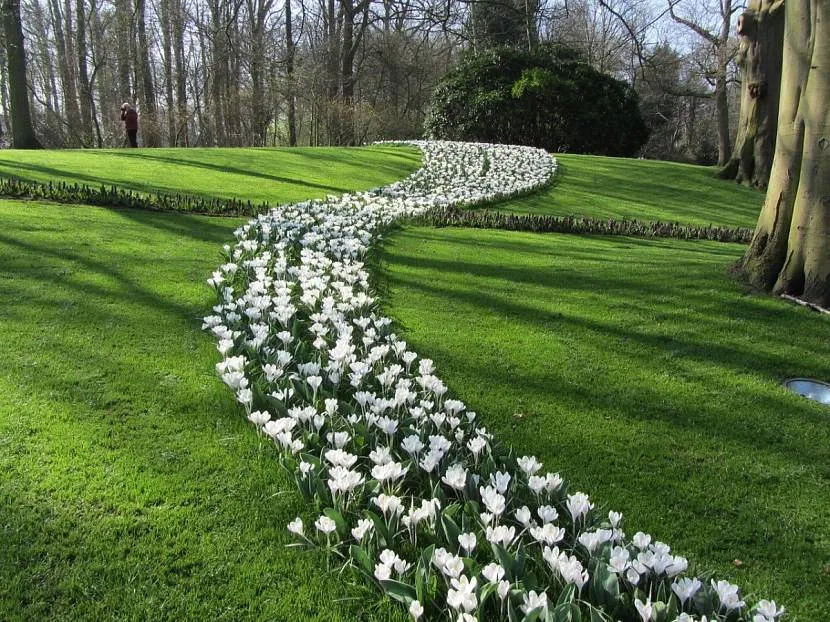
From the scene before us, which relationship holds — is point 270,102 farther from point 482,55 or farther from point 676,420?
point 676,420

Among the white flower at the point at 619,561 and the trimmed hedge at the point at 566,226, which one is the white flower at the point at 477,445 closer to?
the white flower at the point at 619,561

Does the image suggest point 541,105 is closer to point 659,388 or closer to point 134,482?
point 659,388

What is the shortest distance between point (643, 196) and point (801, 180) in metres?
10.5

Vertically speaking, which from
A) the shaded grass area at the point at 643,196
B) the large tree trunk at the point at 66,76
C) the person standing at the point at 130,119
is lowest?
the shaded grass area at the point at 643,196

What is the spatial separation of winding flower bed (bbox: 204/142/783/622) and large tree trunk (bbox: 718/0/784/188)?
14.6 metres

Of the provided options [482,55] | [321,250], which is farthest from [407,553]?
[482,55]

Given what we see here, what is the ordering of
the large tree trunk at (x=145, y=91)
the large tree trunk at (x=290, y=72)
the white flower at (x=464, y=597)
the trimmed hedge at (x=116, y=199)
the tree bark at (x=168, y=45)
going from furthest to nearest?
the tree bark at (x=168, y=45) < the large tree trunk at (x=290, y=72) < the large tree trunk at (x=145, y=91) < the trimmed hedge at (x=116, y=199) < the white flower at (x=464, y=597)

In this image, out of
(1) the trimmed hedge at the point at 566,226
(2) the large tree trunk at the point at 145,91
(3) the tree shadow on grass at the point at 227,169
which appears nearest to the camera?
(1) the trimmed hedge at the point at 566,226

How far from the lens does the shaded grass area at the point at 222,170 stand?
11.5 meters

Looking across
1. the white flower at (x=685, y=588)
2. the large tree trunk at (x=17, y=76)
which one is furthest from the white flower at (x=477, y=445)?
the large tree trunk at (x=17, y=76)

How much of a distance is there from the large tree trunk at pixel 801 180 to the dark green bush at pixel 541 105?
1904 centimetres

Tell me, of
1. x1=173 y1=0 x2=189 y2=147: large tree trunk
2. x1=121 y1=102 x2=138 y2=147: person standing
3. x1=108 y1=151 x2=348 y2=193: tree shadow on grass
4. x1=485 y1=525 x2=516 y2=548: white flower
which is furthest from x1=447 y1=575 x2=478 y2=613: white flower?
x1=173 y1=0 x2=189 y2=147: large tree trunk

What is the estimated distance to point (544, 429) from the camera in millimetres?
3922

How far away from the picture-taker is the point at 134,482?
303 cm
